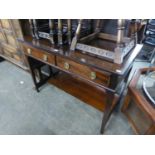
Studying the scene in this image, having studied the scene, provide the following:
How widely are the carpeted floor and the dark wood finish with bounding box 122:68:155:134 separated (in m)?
0.11

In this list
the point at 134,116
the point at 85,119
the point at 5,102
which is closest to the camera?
the point at 134,116

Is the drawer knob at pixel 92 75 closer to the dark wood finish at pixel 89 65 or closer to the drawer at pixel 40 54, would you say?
the dark wood finish at pixel 89 65

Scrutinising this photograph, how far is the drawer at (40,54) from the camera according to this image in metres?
1.14

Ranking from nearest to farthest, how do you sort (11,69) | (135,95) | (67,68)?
(67,68) → (135,95) → (11,69)

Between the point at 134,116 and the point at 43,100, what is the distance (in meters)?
1.14

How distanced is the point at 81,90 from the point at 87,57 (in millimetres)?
855

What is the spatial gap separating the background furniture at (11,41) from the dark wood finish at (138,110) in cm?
152

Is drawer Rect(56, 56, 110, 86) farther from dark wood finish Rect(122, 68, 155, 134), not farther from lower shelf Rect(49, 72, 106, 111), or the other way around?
lower shelf Rect(49, 72, 106, 111)

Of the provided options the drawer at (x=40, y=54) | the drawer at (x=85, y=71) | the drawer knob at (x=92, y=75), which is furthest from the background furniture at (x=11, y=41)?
the drawer knob at (x=92, y=75)

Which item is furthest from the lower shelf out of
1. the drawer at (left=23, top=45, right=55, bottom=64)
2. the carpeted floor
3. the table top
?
the table top

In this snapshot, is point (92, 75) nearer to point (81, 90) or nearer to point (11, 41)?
point (81, 90)

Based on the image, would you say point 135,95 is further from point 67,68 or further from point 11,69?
point 11,69
